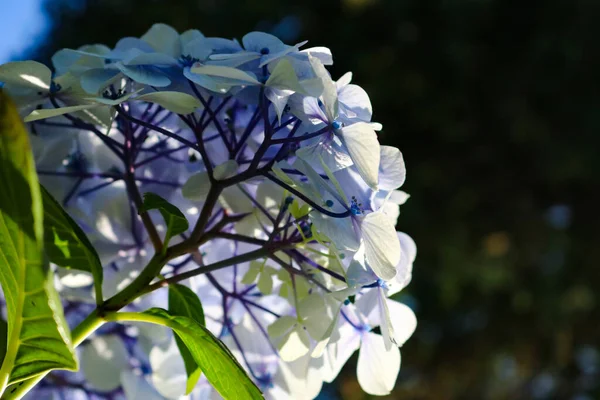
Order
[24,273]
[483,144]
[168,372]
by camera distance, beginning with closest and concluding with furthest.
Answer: [24,273], [168,372], [483,144]

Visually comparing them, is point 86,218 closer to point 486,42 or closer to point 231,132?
point 231,132

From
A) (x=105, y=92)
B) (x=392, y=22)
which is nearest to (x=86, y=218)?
(x=105, y=92)

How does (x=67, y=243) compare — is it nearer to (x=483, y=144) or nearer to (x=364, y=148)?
(x=364, y=148)

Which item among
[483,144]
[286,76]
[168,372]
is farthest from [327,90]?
[483,144]

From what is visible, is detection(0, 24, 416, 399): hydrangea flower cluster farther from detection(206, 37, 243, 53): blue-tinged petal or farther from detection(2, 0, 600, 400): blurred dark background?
A: detection(2, 0, 600, 400): blurred dark background

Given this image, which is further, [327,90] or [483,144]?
[483,144]

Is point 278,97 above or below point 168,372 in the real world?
above
